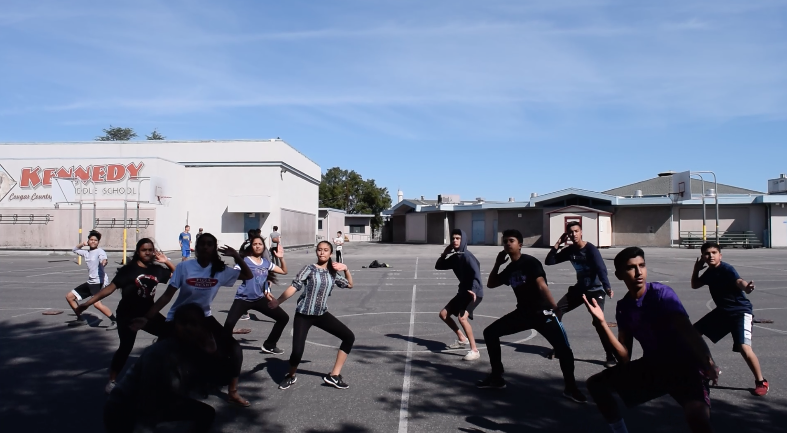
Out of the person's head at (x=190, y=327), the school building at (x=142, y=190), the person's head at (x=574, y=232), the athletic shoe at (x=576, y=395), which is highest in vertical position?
the school building at (x=142, y=190)

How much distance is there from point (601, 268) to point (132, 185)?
1303 inches

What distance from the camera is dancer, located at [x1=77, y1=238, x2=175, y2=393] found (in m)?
6.19

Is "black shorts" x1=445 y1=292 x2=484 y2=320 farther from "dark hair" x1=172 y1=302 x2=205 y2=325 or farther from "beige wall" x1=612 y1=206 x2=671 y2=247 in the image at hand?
"beige wall" x1=612 y1=206 x2=671 y2=247

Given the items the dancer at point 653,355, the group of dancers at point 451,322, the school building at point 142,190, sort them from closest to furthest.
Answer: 1. the group of dancers at point 451,322
2. the dancer at point 653,355
3. the school building at point 142,190

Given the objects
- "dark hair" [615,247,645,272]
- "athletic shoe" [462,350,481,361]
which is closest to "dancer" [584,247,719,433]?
"dark hair" [615,247,645,272]

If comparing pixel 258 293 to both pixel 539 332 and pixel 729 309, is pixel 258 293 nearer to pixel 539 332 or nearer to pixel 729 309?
pixel 539 332

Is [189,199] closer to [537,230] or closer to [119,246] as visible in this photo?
[119,246]

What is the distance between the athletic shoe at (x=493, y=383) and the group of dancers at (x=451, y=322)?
0.01 metres

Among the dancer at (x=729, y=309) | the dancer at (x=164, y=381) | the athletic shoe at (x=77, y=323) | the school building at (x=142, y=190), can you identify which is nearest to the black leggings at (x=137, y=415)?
the dancer at (x=164, y=381)

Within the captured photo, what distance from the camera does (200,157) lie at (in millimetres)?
39312

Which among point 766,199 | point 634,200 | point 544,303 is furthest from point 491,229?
point 544,303

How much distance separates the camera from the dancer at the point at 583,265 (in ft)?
25.5

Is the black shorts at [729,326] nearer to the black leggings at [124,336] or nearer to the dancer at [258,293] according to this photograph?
the dancer at [258,293]

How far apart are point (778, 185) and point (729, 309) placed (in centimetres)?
5741
